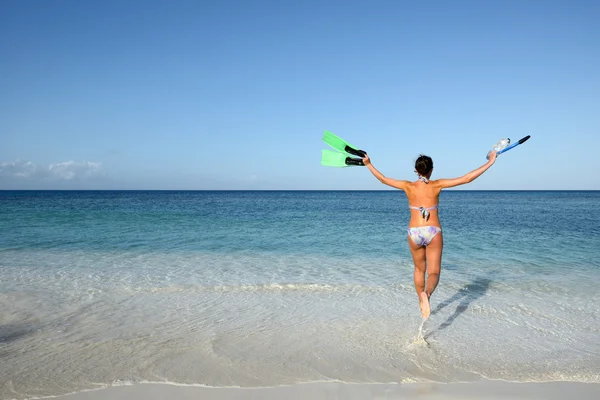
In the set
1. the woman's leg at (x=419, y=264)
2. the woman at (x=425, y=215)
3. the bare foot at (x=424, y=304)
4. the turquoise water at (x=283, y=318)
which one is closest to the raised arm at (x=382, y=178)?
Answer: the woman at (x=425, y=215)

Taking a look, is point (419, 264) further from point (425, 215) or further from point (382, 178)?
point (382, 178)

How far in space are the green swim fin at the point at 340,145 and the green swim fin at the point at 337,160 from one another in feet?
0.21

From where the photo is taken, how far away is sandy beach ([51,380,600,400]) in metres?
3.96

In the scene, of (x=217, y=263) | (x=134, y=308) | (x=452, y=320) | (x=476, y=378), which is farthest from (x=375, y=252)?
(x=476, y=378)

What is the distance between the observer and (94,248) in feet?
45.2

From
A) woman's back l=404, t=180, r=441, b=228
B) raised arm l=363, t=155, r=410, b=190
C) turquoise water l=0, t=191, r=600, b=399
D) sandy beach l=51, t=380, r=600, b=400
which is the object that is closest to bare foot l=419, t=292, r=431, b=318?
turquoise water l=0, t=191, r=600, b=399

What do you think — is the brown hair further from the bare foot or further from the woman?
the bare foot

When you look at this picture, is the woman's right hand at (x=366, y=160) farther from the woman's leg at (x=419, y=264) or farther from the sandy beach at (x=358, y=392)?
the sandy beach at (x=358, y=392)

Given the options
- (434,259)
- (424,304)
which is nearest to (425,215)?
(434,259)

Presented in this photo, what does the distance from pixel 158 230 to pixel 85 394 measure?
638 inches

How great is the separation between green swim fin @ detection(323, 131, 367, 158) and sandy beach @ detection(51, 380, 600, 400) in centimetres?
254

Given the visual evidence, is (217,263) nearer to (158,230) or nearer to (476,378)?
(476,378)

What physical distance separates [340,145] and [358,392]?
283 cm

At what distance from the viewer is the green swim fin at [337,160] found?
5.33m
